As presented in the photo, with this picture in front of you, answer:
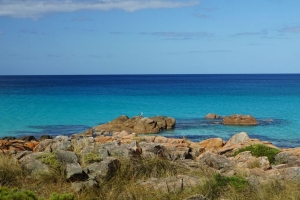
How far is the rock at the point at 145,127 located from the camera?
33000mm

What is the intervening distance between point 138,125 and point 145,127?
1.85ft

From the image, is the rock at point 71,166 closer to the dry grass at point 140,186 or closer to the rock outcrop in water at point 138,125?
the dry grass at point 140,186

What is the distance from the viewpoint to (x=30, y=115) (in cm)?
4378

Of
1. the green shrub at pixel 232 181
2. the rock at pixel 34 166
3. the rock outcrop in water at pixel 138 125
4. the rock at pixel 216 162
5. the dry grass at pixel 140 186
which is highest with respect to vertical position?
the rock at pixel 34 166

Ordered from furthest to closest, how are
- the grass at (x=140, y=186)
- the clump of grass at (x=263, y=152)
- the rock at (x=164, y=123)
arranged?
1. the rock at (x=164, y=123)
2. the clump of grass at (x=263, y=152)
3. the grass at (x=140, y=186)

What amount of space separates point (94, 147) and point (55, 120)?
30289 mm

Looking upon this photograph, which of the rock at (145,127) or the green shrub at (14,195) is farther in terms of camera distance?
the rock at (145,127)

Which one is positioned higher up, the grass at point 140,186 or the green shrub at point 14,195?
the green shrub at point 14,195

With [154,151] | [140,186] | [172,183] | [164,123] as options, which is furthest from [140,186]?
[164,123]

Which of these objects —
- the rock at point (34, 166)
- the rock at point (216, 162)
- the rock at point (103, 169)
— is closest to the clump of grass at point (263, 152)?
the rock at point (216, 162)

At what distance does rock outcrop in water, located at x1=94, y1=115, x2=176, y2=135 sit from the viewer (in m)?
33.1

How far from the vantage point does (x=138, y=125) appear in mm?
33344

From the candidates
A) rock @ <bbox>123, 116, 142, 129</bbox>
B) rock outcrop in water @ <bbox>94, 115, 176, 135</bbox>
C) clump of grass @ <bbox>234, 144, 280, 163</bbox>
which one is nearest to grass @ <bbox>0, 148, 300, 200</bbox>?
clump of grass @ <bbox>234, 144, 280, 163</bbox>

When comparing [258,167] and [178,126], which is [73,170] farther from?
[178,126]
